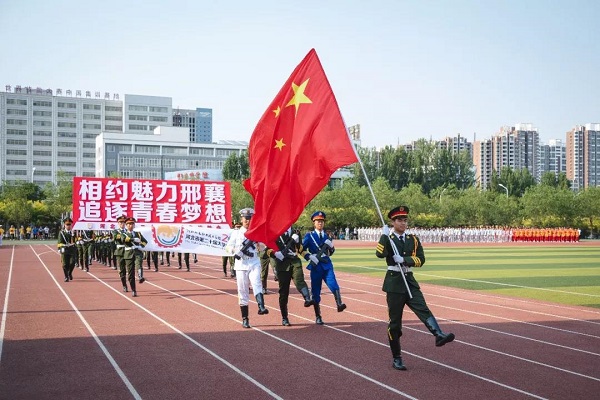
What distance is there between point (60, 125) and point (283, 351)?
13273 cm

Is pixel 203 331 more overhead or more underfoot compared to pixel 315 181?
more underfoot

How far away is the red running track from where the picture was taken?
733 centimetres

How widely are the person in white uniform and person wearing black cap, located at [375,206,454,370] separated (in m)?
3.81

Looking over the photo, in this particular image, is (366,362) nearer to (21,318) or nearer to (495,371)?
(495,371)

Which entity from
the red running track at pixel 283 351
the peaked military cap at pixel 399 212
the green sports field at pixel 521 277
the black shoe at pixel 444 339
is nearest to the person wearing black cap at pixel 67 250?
the red running track at pixel 283 351

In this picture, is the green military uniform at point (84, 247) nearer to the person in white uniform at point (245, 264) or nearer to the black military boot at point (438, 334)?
the person in white uniform at point (245, 264)

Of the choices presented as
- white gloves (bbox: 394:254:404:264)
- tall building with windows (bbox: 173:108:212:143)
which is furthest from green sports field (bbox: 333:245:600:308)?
tall building with windows (bbox: 173:108:212:143)

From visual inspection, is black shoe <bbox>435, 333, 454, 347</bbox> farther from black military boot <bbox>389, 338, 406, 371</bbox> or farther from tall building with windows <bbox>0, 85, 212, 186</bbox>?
tall building with windows <bbox>0, 85, 212, 186</bbox>

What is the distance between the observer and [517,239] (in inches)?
2552

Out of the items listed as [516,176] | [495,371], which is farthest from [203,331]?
[516,176]

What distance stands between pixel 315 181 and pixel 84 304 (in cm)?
775

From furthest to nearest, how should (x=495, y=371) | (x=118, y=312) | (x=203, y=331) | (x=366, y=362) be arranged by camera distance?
(x=118, y=312) < (x=203, y=331) < (x=366, y=362) < (x=495, y=371)

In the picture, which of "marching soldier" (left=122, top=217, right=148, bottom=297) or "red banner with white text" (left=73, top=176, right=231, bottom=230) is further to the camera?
"red banner with white text" (left=73, top=176, right=231, bottom=230)

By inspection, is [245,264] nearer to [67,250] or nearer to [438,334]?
[438,334]
